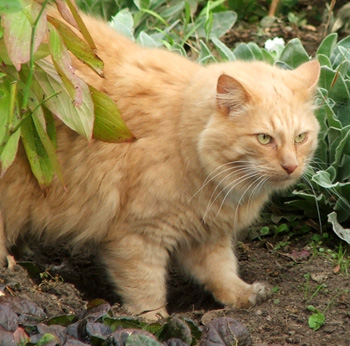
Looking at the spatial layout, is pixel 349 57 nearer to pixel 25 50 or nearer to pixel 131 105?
pixel 131 105

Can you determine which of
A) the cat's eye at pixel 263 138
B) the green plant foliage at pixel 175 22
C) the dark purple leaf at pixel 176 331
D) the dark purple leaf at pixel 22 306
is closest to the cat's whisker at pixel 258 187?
the cat's eye at pixel 263 138

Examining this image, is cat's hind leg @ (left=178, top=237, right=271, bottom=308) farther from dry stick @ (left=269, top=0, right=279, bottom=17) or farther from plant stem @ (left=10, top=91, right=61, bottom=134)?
dry stick @ (left=269, top=0, right=279, bottom=17)

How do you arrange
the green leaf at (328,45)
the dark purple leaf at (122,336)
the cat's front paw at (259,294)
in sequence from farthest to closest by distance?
the green leaf at (328,45), the cat's front paw at (259,294), the dark purple leaf at (122,336)

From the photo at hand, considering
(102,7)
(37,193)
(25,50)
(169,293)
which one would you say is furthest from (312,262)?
(102,7)

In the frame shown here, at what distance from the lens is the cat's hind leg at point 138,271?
3562 mm

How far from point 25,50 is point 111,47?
1123mm

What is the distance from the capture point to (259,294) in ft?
12.1

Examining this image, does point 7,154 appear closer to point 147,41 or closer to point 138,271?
point 138,271

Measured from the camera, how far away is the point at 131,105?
3494 mm

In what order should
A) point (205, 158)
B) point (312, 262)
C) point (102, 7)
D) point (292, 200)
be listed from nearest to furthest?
1. point (205, 158)
2. point (312, 262)
3. point (292, 200)
4. point (102, 7)

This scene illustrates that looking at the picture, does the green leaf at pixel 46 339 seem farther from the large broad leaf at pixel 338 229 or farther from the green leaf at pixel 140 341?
the large broad leaf at pixel 338 229

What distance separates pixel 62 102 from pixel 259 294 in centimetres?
147

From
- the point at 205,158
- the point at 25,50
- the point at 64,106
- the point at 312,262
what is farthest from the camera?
the point at 312,262

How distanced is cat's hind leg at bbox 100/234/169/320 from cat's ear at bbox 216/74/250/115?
78 cm
